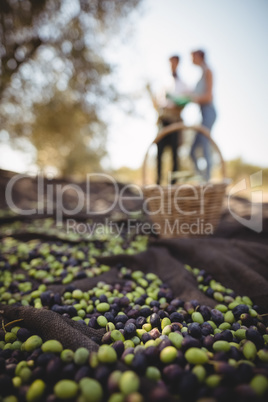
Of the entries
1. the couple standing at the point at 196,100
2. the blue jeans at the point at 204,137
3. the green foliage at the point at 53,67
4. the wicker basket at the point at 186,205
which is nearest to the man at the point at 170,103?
the couple standing at the point at 196,100

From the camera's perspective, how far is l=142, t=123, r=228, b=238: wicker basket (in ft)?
7.53

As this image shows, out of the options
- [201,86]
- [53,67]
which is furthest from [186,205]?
[53,67]

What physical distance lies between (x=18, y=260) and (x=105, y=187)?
3511 millimetres

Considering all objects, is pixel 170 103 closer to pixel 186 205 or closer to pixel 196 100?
pixel 196 100

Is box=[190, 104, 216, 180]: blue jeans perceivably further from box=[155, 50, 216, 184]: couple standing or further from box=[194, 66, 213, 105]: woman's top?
box=[194, 66, 213, 105]: woman's top

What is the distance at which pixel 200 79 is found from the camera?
3914mm

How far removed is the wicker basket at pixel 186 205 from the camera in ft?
7.53

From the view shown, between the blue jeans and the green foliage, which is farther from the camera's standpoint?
the green foliage

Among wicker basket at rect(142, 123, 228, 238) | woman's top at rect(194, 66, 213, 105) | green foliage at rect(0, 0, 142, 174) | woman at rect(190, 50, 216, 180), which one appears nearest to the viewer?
wicker basket at rect(142, 123, 228, 238)

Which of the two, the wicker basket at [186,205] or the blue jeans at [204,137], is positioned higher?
the blue jeans at [204,137]

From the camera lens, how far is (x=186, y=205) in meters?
2.35

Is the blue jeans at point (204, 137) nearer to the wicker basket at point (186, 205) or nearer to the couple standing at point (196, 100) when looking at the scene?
the couple standing at point (196, 100)

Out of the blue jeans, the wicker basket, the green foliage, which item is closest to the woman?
the blue jeans

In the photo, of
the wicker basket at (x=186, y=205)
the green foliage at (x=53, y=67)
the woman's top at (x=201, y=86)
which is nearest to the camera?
the wicker basket at (x=186, y=205)
